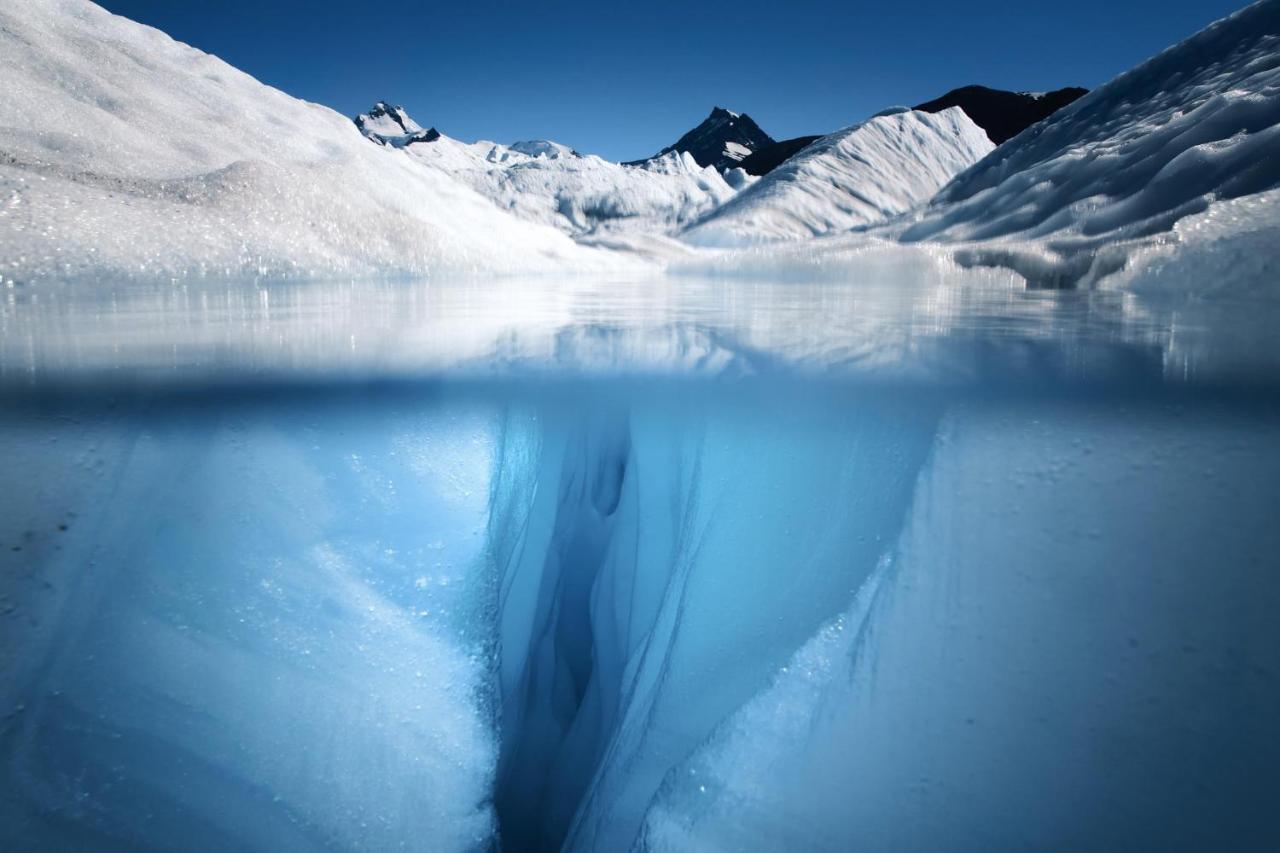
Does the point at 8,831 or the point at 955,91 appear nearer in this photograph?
the point at 8,831

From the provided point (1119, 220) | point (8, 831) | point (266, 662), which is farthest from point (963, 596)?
point (1119, 220)

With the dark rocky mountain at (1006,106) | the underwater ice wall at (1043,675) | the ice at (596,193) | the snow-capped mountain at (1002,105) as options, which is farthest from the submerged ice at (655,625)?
the dark rocky mountain at (1006,106)

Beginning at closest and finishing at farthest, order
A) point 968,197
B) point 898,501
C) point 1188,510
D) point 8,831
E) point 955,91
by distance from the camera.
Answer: point 8,831, point 1188,510, point 898,501, point 968,197, point 955,91

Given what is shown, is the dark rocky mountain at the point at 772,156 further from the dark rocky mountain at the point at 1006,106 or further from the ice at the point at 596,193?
the ice at the point at 596,193

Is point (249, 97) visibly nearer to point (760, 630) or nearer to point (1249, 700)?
point (760, 630)

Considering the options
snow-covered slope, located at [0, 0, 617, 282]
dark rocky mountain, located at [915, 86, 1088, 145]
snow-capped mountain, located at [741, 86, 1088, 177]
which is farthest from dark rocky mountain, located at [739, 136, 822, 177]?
snow-covered slope, located at [0, 0, 617, 282]

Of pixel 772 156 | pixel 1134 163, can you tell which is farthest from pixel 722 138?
pixel 1134 163

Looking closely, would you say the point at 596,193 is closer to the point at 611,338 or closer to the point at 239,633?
the point at 611,338

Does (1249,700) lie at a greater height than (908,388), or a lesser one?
lesser
